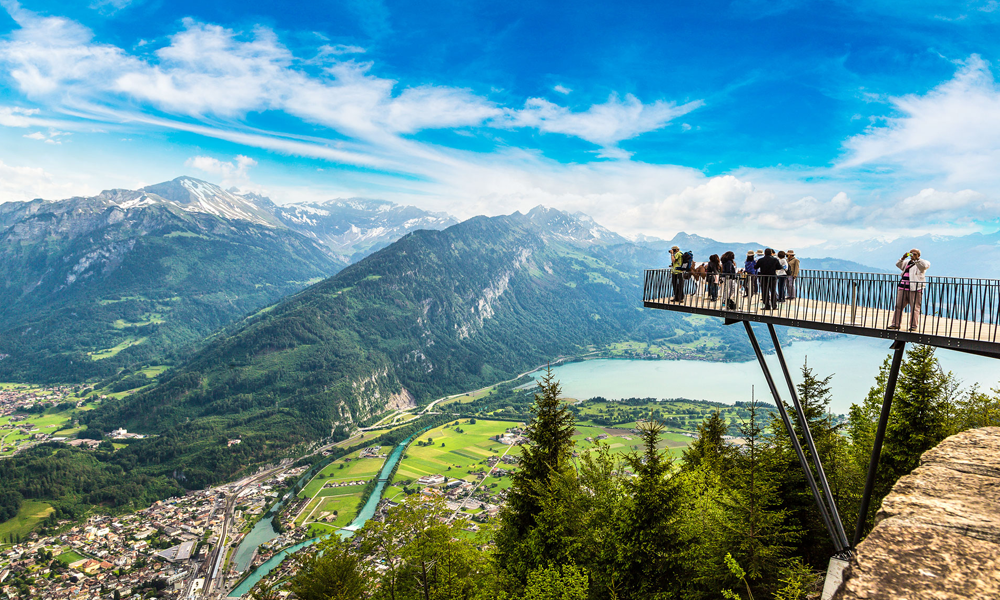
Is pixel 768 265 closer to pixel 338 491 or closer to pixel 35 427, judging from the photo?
pixel 338 491

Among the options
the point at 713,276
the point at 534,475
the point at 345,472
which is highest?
the point at 713,276

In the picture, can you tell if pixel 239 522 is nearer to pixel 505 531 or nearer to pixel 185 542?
pixel 185 542

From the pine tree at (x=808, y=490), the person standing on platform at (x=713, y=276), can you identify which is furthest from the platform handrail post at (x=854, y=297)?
the pine tree at (x=808, y=490)

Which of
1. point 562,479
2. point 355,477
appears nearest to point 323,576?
point 562,479

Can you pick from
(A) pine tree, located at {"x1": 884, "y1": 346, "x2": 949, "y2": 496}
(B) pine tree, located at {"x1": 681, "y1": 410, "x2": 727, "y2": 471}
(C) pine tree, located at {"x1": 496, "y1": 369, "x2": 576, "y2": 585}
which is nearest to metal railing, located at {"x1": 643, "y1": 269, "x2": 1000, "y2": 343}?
(A) pine tree, located at {"x1": 884, "y1": 346, "x2": 949, "y2": 496}

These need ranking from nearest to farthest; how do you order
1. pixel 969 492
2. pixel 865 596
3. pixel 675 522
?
pixel 865 596 → pixel 969 492 → pixel 675 522

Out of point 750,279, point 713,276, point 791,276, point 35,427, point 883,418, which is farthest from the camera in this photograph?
point 35,427

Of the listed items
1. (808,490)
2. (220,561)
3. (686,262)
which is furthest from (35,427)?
(808,490)

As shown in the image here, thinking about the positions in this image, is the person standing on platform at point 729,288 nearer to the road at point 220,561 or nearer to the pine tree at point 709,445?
the pine tree at point 709,445

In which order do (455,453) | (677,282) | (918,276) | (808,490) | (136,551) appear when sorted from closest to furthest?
(918,276) < (677,282) < (808,490) < (136,551) < (455,453)
